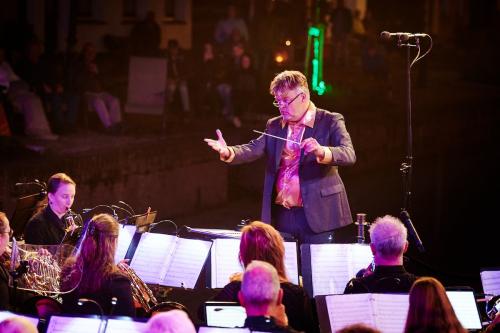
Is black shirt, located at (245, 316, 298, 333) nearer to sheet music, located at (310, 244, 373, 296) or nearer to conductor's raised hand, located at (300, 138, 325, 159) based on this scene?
sheet music, located at (310, 244, 373, 296)

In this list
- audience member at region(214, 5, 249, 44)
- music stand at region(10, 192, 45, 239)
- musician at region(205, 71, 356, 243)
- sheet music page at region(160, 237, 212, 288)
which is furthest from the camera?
audience member at region(214, 5, 249, 44)

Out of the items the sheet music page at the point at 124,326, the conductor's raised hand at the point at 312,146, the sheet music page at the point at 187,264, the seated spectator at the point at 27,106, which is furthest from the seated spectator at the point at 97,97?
the sheet music page at the point at 124,326

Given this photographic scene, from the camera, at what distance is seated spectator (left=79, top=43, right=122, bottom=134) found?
15.4 metres

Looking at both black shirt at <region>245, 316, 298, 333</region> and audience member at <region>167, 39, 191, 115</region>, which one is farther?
audience member at <region>167, 39, 191, 115</region>

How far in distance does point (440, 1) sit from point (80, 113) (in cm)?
2248

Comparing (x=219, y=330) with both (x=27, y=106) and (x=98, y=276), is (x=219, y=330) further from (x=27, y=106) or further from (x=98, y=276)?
(x=27, y=106)

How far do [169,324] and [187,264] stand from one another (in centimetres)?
242

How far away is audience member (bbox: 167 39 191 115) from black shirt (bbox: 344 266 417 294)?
1044 cm

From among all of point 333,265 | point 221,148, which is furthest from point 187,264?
point 333,265

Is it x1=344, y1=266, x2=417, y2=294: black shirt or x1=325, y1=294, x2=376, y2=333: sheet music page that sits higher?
x1=344, y1=266, x2=417, y2=294: black shirt

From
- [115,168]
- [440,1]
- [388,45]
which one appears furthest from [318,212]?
[440,1]

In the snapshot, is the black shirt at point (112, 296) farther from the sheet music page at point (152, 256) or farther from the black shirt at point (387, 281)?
the black shirt at point (387, 281)

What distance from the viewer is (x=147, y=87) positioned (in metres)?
15.6

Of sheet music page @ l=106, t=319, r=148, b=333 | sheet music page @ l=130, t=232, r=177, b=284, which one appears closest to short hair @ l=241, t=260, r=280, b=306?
sheet music page @ l=106, t=319, r=148, b=333
